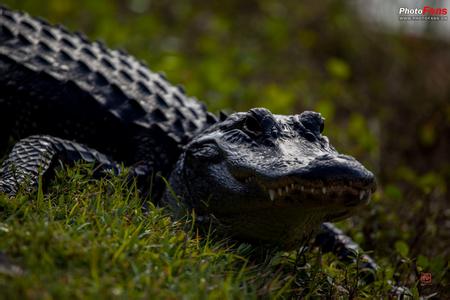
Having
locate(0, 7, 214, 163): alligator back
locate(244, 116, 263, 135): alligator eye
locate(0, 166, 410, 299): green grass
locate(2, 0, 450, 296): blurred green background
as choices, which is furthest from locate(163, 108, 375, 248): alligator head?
locate(2, 0, 450, 296): blurred green background

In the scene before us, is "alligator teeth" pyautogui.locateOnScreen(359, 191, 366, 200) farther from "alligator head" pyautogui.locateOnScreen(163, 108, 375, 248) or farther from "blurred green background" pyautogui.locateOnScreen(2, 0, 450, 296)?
"blurred green background" pyautogui.locateOnScreen(2, 0, 450, 296)

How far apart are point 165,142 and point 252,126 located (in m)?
0.79

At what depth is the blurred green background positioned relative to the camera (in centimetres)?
586

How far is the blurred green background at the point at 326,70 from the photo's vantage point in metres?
5.86

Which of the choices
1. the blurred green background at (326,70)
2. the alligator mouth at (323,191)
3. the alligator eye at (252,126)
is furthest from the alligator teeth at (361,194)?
the blurred green background at (326,70)

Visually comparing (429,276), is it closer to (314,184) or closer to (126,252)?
(314,184)

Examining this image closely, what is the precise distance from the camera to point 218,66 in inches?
270

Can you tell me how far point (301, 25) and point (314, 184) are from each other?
24.5 ft

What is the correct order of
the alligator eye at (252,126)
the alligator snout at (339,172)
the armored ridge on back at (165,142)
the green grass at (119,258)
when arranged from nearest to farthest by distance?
the green grass at (119,258), the alligator snout at (339,172), the armored ridge on back at (165,142), the alligator eye at (252,126)

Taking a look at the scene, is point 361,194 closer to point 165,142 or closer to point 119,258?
point 119,258

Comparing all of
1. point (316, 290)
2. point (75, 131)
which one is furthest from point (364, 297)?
point (75, 131)

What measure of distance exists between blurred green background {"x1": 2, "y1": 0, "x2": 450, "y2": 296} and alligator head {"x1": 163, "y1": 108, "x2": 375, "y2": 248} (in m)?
1.45

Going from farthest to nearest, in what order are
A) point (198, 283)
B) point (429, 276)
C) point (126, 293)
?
point (429, 276)
point (198, 283)
point (126, 293)

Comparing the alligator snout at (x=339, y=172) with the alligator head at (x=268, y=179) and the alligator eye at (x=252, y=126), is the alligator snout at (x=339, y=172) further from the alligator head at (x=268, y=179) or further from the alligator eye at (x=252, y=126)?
the alligator eye at (x=252, y=126)
